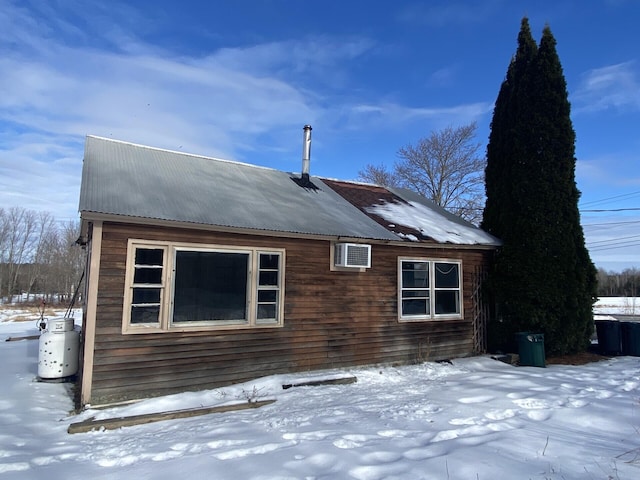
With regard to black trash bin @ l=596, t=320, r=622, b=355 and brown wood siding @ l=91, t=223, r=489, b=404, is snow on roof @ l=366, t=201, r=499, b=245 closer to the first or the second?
brown wood siding @ l=91, t=223, r=489, b=404

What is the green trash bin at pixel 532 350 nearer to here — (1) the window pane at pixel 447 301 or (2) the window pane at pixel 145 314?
(1) the window pane at pixel 447 301

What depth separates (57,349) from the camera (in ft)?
22.5

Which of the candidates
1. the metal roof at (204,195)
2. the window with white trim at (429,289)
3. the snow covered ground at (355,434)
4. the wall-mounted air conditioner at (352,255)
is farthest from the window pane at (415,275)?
the snow covered ground at (355,434)

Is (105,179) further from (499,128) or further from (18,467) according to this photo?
(499,128)

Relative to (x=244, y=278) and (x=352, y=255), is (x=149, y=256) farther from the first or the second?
(x=352, y=255)

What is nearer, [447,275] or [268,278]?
[268,278]

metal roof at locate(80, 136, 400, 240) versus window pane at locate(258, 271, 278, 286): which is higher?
metal roof at locate(80, 136, 400, 240)

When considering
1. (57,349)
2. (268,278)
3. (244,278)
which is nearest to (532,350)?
(268,278)

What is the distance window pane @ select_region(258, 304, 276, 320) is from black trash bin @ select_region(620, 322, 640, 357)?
847 cm

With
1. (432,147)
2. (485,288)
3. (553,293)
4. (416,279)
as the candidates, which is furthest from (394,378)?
(432,147)

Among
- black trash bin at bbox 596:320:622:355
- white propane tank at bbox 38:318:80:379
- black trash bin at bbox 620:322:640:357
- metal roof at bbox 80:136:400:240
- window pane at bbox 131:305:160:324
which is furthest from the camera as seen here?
black trash bin at bbox 596:320:622:355

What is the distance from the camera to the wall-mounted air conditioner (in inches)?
297

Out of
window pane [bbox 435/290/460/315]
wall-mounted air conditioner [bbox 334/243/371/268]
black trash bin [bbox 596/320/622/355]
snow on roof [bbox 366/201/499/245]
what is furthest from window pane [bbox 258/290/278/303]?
black trash bin [bbox 596/320/622/355]

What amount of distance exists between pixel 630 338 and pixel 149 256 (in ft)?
35.0
